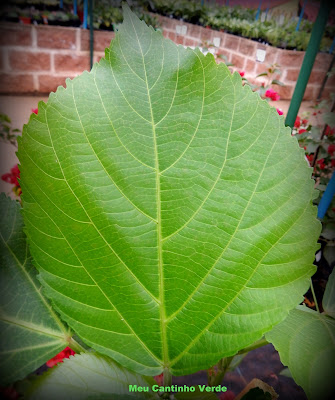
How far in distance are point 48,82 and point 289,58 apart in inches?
65.0

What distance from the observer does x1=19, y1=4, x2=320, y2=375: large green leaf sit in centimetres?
20

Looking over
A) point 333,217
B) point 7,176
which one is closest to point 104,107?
point 333,217

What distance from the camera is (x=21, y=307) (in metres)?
0.25

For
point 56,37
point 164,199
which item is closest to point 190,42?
point 56,37

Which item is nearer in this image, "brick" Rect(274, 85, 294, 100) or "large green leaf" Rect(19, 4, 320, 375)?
"large green leaf" Rect(19, 4, 320, 375)

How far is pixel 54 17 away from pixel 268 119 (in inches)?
103

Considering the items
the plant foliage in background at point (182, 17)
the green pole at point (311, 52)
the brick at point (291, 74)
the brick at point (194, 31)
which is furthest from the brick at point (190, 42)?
the green pole at point (311, 52)

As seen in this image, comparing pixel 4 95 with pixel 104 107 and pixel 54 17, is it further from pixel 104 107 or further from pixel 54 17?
pixel 104 107

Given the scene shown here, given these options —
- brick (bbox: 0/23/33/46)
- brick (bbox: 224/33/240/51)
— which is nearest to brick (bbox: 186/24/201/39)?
brick (bbox: 224/33/240/51)

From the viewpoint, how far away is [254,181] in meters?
0.20

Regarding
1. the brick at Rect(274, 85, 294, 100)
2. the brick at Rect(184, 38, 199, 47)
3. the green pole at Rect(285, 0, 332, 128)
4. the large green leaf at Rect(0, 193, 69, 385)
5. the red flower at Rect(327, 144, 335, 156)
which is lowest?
the brick at Rect(274, 85, 294, 100)

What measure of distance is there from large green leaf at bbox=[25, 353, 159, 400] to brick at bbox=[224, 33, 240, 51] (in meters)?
2.78

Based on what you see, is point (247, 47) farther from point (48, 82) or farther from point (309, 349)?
point (309, 349)

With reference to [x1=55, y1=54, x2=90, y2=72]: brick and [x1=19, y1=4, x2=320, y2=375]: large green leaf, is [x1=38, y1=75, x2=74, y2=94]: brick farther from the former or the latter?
Answer: [x1=19, y1=4, x2=320, y2=375]: large green leaf
